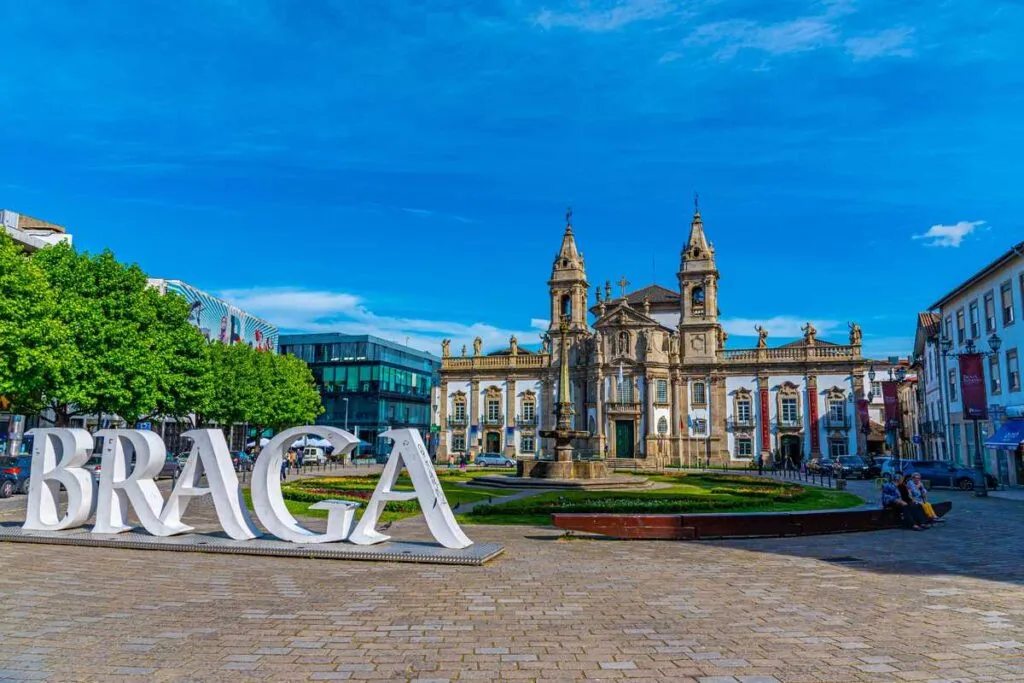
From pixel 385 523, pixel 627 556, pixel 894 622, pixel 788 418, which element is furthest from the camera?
pixel 788 418

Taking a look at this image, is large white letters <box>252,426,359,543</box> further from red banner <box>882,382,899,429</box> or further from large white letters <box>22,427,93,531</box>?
red banner <box>882,382,899,429</box>

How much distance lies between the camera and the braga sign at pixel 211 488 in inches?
549

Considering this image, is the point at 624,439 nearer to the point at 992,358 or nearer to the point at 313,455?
the point at 313,455

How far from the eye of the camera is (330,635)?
8414 mm

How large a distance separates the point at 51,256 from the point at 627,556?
33.7 meters

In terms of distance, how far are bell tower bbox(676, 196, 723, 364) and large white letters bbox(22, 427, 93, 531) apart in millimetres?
58957

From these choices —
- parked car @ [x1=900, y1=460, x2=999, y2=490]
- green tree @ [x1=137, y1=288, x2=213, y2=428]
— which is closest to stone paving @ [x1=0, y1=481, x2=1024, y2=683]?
parked car @ [x1=900, y1=460, x2=999, y2=490]

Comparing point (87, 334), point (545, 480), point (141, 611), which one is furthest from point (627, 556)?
point (87, 334)

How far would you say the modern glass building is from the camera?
3625 inches

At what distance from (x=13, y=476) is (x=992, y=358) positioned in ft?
150

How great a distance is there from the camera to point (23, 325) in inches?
1119

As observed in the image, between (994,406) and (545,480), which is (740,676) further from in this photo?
(994,406)

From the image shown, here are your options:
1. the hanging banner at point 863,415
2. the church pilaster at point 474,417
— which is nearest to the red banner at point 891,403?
the hanging banner at point 863,415

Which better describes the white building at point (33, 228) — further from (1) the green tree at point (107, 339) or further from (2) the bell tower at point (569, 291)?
(2) the bell tower at point (569, 291)
